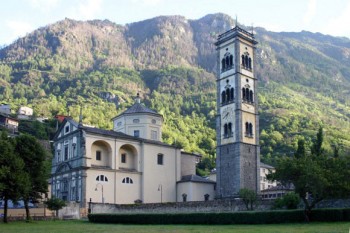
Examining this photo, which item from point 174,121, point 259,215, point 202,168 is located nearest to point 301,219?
point 259,215

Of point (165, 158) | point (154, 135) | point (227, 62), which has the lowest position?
point (165, 158)

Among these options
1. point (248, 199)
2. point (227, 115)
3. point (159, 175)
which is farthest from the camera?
point (159, 175)

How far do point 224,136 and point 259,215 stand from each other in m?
28.0

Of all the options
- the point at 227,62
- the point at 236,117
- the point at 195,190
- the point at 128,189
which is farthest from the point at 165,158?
the point at 227,62

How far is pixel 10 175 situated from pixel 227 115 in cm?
3114

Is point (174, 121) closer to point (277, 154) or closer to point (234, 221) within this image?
point (277, 154)

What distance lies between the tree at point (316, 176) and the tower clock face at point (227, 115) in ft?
84.8

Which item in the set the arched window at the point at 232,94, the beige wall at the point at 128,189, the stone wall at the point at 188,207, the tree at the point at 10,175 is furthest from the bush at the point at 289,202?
the beige wall at the point at 128,189

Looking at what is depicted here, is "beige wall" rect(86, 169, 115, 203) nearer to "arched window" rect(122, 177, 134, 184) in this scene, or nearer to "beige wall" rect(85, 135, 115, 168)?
"beige wall" rect(85, 135, 115, 168)

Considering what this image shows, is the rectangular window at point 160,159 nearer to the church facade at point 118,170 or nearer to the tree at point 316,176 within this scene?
the church facade at point 118,170

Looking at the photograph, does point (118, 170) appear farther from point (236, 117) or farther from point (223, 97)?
point (223, 97)

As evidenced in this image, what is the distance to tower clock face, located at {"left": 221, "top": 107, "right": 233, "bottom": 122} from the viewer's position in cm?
6581

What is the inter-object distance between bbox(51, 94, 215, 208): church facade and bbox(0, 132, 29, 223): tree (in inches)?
521

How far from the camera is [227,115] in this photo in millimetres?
66438
